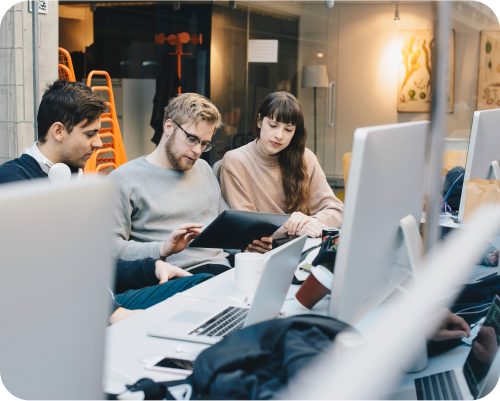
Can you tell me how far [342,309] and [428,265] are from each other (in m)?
0.46

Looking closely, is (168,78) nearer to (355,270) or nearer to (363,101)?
(363,101)

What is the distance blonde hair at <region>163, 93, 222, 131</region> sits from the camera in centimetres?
203

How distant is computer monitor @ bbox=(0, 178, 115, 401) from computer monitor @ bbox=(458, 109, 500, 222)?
5.90 feet

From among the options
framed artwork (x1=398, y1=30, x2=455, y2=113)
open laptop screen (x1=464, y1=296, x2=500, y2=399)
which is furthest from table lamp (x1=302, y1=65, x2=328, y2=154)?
open laptop screen (x1=464, y1=296, x2=500, y2=399)

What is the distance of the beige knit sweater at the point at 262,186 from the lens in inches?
93.1

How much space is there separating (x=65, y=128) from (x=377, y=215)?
4.79 ft

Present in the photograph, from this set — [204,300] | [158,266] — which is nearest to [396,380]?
[204,300]

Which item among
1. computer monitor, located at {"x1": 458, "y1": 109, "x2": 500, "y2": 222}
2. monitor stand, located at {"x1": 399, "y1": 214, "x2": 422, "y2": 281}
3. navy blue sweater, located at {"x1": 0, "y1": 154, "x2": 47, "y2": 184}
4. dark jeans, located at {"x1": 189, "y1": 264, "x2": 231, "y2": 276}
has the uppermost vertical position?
computer monitor, located at {"x1": 458, "y1": 109, "x2": 500, "y2": 222}

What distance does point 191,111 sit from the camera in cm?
203

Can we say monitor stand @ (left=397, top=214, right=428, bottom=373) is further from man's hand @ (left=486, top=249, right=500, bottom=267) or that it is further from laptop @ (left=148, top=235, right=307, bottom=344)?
man's hand @ (left=486, top=249, right=500, bottom=267)

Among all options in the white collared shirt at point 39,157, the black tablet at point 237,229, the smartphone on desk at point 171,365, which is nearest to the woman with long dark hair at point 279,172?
the black tablet at point 237,229

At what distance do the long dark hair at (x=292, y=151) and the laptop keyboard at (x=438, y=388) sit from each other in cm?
141

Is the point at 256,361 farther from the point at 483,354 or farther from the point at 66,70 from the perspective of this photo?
the point at 66,70

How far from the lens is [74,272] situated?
1.64 feet
